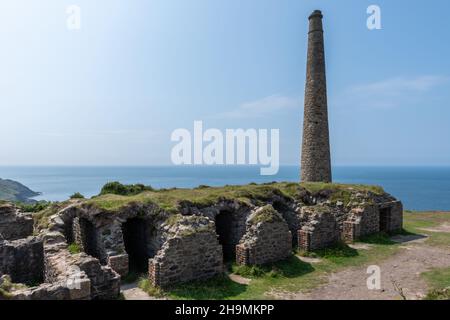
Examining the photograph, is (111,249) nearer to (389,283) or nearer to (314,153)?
(389,283)

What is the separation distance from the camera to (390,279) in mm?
12734

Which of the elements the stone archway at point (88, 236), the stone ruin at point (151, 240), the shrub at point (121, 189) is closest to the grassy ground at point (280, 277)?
the stone ruin at point (151, 240)

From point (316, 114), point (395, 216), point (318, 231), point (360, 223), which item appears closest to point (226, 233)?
point (318, 231)

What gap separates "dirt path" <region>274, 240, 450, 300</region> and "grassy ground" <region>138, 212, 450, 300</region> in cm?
40

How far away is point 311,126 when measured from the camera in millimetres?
27828

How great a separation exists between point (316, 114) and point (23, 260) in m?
22.9

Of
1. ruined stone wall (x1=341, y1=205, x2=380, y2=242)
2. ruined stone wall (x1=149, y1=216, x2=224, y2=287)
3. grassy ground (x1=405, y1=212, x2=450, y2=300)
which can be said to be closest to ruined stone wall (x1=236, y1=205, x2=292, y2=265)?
ruined stone wall (x1=149, y1=216, x2=224, y2=287)

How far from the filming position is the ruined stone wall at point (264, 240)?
14.0m

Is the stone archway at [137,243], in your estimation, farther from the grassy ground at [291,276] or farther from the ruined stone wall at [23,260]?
the ruined stone wall at [23,260]

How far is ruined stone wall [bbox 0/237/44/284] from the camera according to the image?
1194 cm

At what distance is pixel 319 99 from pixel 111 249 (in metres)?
21.2

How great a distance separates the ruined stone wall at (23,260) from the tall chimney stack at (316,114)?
2099 centimetres

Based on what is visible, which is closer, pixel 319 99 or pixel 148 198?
pixel 148 198
